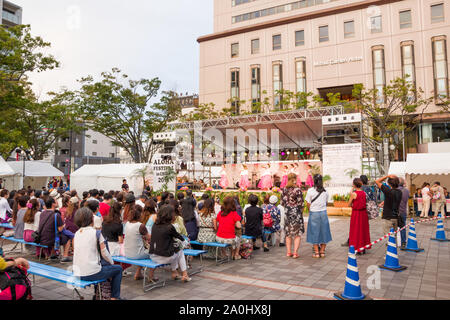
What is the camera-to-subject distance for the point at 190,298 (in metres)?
4.21

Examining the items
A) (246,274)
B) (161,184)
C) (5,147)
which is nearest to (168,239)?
(246,274)

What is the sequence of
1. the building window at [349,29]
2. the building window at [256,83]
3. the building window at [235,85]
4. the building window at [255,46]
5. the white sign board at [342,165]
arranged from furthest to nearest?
the building window at [255,46] < the building window at [235,85] < the building window at [256,83] < the building window at [349,29] < the white sign board at [342,165]

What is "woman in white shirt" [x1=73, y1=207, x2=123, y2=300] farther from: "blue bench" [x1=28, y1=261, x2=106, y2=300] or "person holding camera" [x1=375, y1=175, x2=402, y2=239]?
"person holding camera" [x1=375, y1=175, x2=402, y2=239]

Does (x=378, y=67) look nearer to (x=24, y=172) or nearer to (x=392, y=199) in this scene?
(x=392, y=199)

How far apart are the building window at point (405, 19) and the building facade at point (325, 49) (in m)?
0.09

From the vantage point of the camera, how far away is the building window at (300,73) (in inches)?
1266

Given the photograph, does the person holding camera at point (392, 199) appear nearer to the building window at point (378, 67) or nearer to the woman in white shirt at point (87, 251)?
the woman in white shirt at point (87, 251)

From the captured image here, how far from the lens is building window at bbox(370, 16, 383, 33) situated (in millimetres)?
29667

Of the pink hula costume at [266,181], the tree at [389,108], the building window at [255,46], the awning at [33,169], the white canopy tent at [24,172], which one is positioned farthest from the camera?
the building window at [255,46]

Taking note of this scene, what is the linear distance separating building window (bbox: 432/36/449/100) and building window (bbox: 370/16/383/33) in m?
4.99

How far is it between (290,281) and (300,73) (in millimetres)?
30586

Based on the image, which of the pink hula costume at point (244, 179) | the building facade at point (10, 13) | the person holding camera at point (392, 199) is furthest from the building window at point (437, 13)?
the building facade at point (10, 13)

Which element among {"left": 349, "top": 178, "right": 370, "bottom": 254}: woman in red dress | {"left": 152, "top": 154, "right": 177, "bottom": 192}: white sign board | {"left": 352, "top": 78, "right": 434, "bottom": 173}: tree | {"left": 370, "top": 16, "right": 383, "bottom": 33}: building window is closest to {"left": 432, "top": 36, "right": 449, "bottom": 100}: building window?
{"left": 352, "top": 78, "right": 434, "bottom": 173}: tree

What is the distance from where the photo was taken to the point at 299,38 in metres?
33.4
